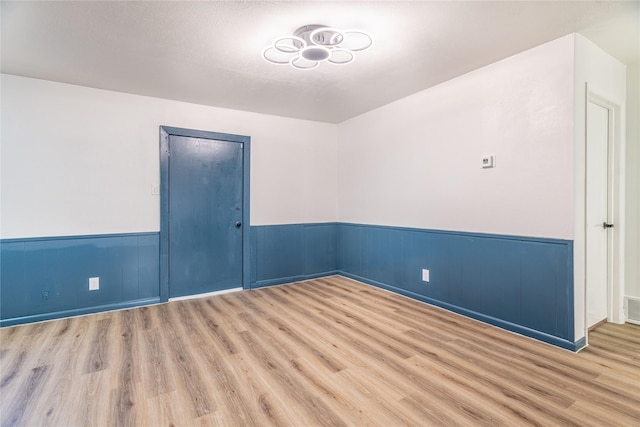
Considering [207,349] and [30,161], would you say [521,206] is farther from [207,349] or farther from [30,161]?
[30,161]

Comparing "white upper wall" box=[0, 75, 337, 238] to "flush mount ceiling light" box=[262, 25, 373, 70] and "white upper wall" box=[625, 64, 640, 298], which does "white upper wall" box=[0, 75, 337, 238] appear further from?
"white upper wall" box=[625, 64, 640, 298]

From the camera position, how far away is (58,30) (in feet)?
7.45

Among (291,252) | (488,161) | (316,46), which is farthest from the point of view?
(291,252)

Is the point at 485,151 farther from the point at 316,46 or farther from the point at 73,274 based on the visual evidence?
the point at 73,274

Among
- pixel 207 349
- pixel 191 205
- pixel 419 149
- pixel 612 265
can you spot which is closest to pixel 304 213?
pixel 191 205

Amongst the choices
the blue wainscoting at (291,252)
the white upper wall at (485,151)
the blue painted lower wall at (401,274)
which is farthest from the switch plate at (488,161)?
the blue wainscoting at (291,252)

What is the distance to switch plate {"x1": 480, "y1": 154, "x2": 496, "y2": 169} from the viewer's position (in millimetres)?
2916

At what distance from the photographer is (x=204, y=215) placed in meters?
4.01

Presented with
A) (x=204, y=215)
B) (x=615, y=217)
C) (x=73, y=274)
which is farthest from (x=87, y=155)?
(x=615, y=217)

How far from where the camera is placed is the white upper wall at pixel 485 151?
2502 mm

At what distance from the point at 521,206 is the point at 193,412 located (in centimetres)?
286

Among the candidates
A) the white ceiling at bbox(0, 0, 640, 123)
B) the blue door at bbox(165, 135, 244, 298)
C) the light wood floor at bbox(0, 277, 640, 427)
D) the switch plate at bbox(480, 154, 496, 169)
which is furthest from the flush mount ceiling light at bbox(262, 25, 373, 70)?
the light wood floor at bbox(0, 277, 640, 427)

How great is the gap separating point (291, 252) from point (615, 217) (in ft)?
11.9

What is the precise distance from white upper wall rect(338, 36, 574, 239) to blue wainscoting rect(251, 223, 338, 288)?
0.95 m
